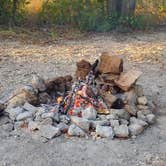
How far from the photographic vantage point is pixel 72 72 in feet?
25.5

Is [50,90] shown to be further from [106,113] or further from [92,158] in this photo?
[92,158]

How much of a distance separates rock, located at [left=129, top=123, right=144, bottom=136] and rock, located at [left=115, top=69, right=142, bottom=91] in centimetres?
61

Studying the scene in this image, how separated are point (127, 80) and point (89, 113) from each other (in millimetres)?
749

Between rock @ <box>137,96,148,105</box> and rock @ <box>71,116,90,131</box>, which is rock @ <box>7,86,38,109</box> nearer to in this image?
rock @ <box>71,116,90,131</box>

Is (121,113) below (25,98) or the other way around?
below

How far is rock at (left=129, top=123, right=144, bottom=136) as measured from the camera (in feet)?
18.1

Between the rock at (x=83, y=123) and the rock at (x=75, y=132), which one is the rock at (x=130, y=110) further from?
the rock at (x=75, y=132)

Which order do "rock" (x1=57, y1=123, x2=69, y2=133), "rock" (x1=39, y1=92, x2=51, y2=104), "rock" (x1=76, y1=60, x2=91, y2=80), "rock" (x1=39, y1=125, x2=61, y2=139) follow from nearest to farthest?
"rock" (x1=39, y1=125, x2=61, y2=139) → "rock" (x1=57, y1=123, x2=69, y2=133) → "rock" (x1=39, y1=92, x2=51, y2=104) → "rock" (x1=76, y1=60, x2=91, y2=80)

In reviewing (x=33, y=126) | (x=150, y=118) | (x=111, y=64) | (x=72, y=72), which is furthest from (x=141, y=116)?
(x=72, y=72)

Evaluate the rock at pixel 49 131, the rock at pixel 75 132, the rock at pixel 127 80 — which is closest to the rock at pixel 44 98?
the rock at pixel 49 131

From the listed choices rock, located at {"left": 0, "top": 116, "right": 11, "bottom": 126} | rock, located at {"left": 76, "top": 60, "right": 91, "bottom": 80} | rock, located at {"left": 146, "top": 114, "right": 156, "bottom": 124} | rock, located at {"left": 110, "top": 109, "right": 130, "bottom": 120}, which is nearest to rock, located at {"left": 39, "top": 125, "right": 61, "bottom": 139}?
rock, located at {"left": 0, "top": 116, "right": 11, "bottom": 126}

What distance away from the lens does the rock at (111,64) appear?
6.16 meters

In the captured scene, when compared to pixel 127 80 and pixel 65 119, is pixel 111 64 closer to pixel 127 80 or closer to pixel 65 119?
pixel 127 80

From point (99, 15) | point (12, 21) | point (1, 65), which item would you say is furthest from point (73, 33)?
point (1, 65)
